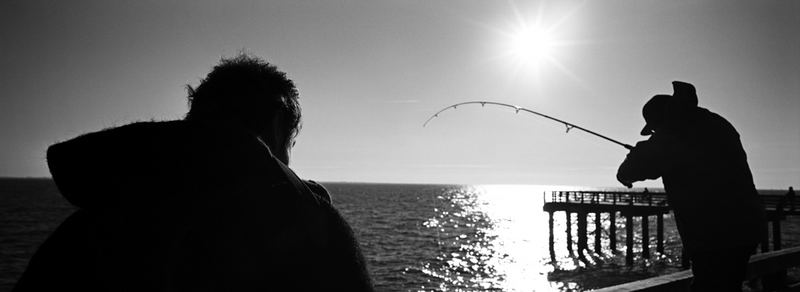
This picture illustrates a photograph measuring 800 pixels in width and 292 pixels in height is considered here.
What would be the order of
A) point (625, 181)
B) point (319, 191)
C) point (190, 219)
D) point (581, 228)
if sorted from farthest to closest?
point (581, 228)
point (625, 181)
point (319, 191)
point (190, 219)

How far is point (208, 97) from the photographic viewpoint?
1.33 meters

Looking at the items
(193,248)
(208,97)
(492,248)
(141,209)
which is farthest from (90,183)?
(492,248)

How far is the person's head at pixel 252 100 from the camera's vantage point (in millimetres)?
1309

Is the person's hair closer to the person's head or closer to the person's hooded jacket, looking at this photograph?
the person's head

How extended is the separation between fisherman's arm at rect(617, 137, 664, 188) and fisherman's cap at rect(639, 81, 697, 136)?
0.55 feet

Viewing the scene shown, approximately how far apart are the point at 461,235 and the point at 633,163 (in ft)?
176

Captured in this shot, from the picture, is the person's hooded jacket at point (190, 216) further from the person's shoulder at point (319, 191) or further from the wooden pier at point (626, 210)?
the wooden pier at point (626, 210)

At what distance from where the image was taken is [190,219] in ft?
3.23

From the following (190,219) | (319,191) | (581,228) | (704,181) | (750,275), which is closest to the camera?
(190,219)

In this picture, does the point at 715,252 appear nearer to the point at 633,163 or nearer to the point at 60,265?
the point at 633,163

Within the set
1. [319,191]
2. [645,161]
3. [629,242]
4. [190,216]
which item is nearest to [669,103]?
[645,161]

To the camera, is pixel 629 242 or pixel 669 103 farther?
pixel 629 242

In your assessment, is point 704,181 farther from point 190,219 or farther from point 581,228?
point 581,228

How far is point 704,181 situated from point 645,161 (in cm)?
38
